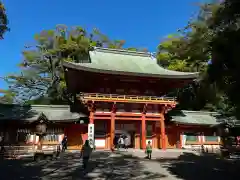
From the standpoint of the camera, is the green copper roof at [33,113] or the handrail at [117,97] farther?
the green copper roof at [33,113]

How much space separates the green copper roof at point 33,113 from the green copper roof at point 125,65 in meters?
4.86

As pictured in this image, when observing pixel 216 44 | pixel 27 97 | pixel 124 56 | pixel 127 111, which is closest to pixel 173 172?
pixel 216 44

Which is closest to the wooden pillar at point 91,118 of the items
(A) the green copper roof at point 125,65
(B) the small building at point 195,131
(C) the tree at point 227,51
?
(A) the green copper roof at point 125,65

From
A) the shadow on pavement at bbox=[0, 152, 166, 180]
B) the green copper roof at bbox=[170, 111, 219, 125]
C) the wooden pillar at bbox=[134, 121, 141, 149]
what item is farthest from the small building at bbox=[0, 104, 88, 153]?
the green copper roof at bbox=[170, 111, 219, 125]

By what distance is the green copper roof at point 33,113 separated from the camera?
22.5m

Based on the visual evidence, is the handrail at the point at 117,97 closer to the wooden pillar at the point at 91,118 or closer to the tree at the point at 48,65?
the wooden pillar at the point at 91,118

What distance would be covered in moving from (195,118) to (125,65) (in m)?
9.69

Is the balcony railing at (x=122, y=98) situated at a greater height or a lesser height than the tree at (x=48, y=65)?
lesser

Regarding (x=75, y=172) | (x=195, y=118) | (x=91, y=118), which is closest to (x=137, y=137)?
(x=91, y=118)

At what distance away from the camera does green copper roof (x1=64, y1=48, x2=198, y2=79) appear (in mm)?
23031

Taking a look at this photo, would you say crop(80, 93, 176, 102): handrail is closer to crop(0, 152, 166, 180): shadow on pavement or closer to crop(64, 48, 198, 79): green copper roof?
crop(64, 48, 198, 79): green copper roof

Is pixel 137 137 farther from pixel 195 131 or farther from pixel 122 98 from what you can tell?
pixel 195 131

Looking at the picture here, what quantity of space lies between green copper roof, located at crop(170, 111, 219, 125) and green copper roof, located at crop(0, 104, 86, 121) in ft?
33.1

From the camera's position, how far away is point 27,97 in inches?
1567
